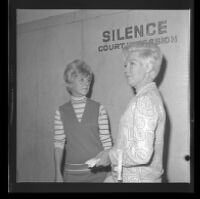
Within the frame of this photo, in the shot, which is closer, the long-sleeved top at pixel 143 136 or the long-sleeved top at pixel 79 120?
the long-sleeved top at pixel 143 136

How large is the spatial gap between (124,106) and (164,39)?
43cm

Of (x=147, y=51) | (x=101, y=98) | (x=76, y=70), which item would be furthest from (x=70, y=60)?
(x=147, y=51)

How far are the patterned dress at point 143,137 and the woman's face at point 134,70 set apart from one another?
0.06 m

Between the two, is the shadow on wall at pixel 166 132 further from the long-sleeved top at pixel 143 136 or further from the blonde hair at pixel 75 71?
the blonde hair at pixel 75 71

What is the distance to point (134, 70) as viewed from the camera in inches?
91.9

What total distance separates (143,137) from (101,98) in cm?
33

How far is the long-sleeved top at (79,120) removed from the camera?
2361 mm

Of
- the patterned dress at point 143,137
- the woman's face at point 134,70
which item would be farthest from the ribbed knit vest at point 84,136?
the woman's face at point 134,70

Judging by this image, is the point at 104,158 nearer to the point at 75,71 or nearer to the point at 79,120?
the point at 79,120

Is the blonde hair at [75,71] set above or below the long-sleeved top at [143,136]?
above
